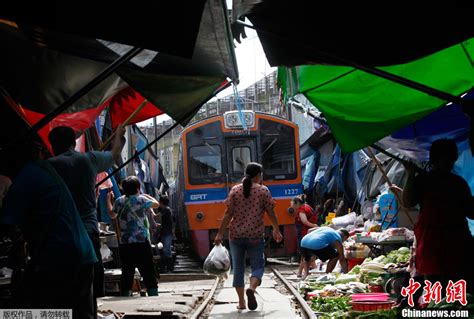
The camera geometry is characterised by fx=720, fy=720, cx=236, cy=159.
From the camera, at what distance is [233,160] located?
16.9m

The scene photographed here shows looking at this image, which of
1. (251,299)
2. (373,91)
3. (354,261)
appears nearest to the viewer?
(373,91)

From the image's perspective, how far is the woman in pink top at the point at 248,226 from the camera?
845 cm

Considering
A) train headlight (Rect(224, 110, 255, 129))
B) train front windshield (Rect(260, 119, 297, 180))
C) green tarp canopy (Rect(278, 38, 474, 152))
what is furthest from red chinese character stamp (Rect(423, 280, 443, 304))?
train headlight (Rect(224, 110, 255, 129))

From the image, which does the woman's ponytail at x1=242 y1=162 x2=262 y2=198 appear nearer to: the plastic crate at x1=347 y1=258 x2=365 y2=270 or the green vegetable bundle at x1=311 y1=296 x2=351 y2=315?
the green vegetable bundle at x1=311 y1=296 x2=351 y2=315

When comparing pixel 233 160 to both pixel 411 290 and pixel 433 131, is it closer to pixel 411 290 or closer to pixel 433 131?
pixel 433 131

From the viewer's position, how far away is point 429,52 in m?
4.62

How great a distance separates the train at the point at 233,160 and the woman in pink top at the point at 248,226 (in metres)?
7.86

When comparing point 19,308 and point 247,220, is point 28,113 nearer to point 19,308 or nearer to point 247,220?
point 19,308

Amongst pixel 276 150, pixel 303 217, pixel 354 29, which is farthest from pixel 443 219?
pixel 276 150

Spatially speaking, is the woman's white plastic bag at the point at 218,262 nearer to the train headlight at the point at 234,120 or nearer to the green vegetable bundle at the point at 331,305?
the green vegetable bundle at the point at 331,305

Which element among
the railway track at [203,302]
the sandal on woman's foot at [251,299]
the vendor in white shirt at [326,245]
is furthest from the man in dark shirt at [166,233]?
the sandal on woman's foot at [251,299]

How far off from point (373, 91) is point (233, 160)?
1090 centimetres

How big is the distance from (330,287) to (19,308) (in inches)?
194

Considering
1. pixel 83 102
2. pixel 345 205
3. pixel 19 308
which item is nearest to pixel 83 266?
pixel 19 308
